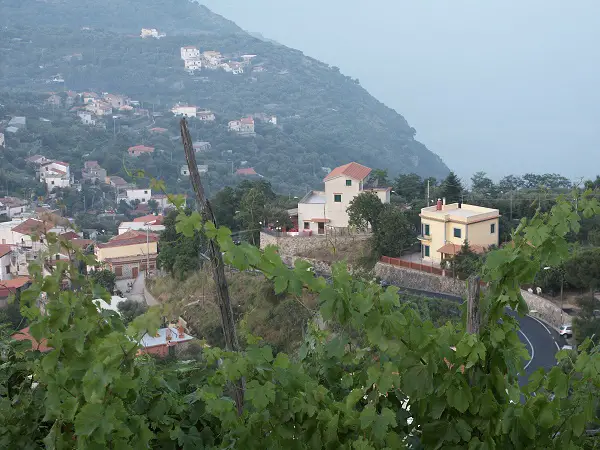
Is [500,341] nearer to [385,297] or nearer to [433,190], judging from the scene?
[385,297]

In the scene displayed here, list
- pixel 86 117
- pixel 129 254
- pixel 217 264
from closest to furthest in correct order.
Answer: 1. pixel 217 264
2. pixel 129 254
3. pixel 86 117

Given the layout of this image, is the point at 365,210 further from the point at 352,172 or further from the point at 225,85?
the point at 225,85

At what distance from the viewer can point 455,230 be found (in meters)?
14.5

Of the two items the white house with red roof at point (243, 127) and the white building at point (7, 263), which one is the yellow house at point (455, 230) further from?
the white house with red roof at point (243, 127)

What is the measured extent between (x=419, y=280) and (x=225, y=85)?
71090 millimetres

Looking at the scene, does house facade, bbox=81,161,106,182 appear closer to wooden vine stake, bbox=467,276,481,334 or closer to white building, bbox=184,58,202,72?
white building, bbox=184,58,202,72

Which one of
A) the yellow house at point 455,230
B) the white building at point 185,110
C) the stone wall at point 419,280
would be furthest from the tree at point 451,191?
the white building at point 185,110

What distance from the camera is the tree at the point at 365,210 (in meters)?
16.1

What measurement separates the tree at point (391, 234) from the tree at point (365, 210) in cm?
36

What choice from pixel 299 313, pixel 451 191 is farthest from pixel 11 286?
pixel 451 191

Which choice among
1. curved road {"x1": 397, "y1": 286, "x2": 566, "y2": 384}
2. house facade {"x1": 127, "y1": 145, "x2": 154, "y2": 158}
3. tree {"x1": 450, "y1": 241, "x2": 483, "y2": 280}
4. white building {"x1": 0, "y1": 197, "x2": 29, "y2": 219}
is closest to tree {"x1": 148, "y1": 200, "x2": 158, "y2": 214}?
house facade {"x1": 127, "y1": 145, "x2": 154, "y2": 158}

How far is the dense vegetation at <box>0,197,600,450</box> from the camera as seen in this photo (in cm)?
141

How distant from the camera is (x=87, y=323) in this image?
1447 millimetres

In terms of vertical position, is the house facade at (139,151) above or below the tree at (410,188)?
above
